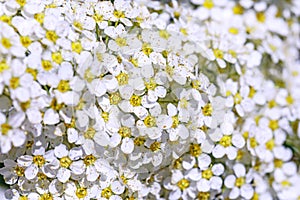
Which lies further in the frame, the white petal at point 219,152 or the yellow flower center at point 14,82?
the white petal at point 219,152

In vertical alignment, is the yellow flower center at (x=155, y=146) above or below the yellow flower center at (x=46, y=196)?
above

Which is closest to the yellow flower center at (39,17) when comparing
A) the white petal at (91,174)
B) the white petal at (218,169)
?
the white petal at (91,174)

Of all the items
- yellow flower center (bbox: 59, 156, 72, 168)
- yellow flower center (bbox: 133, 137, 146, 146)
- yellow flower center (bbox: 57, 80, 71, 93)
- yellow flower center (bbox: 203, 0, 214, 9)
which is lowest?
yellow flower center (bbox: 59, 156, 72, 168)

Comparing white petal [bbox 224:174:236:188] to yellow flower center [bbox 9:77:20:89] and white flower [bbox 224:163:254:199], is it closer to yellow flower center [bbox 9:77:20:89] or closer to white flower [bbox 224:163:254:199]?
white flower [bbox 224:163:254:199]

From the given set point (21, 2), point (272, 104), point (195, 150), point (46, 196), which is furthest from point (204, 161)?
point (21, 2)

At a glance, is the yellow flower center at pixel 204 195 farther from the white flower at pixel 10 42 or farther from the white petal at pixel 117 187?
the white flower at pixel 10 42

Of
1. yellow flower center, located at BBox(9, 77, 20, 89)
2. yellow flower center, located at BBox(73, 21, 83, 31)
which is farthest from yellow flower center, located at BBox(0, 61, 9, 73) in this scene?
yellow flower center, located at BBox(73, 21, 83, 31)

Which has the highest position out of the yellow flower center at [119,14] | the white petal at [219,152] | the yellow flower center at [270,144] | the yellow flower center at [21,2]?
the yellow flower center at [21,2]

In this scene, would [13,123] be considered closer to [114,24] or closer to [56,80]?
[56,80]
